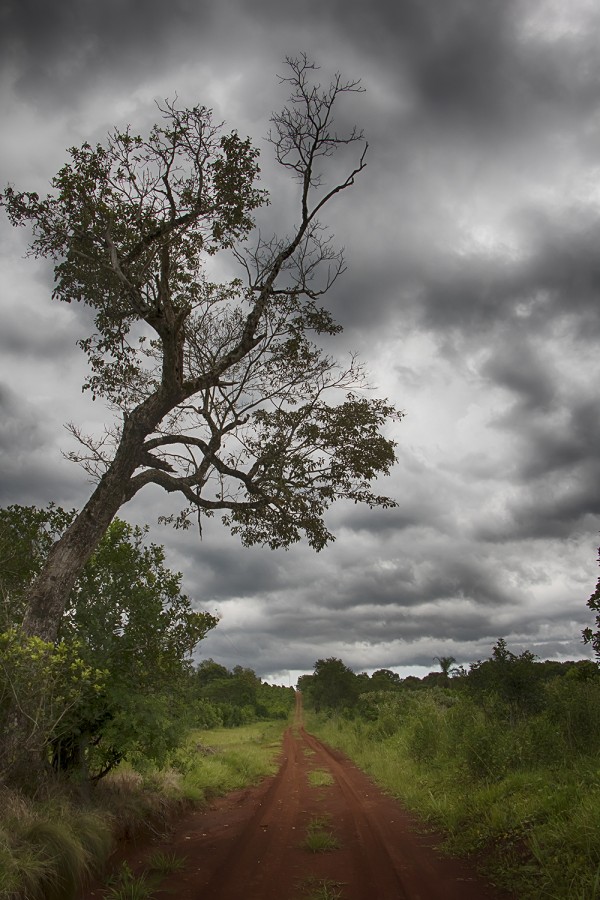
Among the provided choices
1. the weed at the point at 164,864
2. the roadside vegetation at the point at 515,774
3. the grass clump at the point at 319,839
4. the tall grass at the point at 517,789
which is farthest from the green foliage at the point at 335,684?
the weed at the point at 164,864

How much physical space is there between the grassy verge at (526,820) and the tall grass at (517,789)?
0.01 m

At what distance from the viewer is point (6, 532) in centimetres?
1032

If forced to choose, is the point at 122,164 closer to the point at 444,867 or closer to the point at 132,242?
the point at 132,242

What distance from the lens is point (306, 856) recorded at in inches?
308

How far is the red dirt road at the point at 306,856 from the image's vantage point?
644cm

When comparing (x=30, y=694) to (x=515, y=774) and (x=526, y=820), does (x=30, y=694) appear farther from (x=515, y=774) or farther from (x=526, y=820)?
(x=515, y=774)

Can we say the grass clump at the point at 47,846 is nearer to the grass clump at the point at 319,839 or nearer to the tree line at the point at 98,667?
the tree line at the point at 98,667

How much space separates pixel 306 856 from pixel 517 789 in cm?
353

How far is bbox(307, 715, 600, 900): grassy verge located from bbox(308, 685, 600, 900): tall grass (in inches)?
0.5

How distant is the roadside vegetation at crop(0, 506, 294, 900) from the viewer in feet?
21.5

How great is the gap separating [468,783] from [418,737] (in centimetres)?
472

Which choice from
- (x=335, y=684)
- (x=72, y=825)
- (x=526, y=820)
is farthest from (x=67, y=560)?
(x=335, y=684)

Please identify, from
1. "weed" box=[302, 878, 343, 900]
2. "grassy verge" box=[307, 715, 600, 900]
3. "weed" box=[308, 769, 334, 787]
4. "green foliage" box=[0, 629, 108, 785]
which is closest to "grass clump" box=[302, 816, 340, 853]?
"weed" box=[302, 878, 343, 900]

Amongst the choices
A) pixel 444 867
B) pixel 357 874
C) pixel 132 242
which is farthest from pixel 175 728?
pixel 132 242
